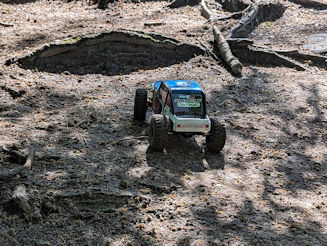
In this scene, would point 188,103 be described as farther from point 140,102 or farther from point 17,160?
point 17,160

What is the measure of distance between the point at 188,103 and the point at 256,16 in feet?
28.4

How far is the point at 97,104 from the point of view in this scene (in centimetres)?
1005

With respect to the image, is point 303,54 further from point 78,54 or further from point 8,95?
point 8,95

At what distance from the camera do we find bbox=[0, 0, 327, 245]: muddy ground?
5.92 m

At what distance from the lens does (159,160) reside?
7.79m

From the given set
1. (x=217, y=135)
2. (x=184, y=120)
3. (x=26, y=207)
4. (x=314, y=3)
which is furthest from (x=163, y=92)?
(x=314, y=3)

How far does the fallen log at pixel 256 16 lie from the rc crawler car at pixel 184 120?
19.9 feet

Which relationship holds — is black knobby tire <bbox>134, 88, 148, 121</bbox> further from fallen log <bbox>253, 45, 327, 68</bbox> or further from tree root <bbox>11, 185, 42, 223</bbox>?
fallen log <bbox>253, 45, 327, 68</bbox>

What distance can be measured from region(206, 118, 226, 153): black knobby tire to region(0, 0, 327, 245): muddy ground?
21cm

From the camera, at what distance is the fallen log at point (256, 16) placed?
47.8 ft

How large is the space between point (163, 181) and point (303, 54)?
8.08 metres

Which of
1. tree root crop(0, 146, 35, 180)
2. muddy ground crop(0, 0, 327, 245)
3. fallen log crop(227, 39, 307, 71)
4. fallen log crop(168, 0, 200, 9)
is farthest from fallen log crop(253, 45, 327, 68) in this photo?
tree root crop(0, 146, 35, 180)

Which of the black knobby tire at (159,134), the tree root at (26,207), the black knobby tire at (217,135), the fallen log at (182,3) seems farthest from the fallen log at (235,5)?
the tree root at (26,207)

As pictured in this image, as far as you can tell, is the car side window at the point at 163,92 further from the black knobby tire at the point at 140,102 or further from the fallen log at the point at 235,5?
the fallen log at the point at 235,5
